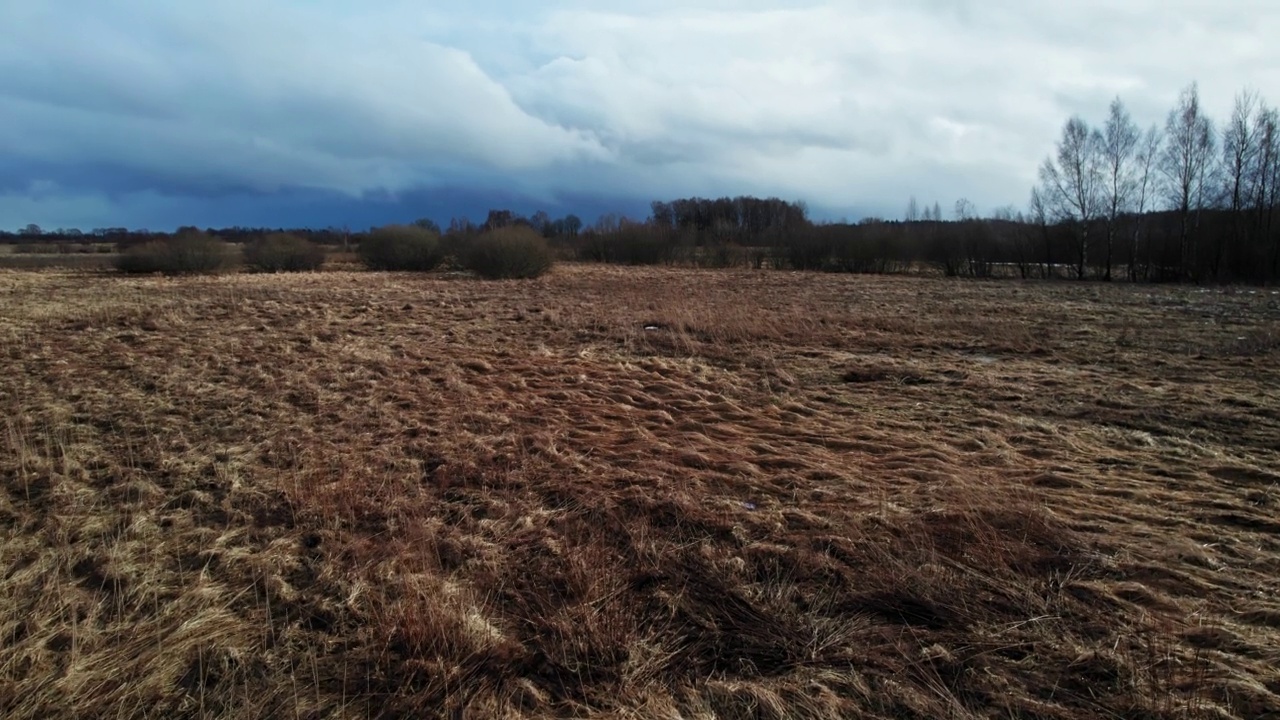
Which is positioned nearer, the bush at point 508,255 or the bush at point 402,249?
the bush at point 508,255

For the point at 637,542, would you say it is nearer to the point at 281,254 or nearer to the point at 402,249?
the point at 402,249

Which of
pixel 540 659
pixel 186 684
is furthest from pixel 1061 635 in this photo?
pixel 186 684

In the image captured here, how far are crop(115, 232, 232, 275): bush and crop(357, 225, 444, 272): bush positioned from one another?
925 cm

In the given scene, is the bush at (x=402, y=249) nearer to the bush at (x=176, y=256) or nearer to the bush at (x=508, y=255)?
the bush at (x=508, y=255)

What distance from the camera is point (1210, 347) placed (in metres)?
11.0

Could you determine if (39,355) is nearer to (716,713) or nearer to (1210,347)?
(716,713)

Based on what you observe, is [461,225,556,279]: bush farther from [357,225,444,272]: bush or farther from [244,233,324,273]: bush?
[244,233,324,273]: bush

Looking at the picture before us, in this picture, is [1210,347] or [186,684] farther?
Result: [1210,347]

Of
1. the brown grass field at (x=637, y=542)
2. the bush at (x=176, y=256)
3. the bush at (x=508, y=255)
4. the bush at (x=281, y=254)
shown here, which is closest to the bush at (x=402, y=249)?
the bush at (x=281, y=254)

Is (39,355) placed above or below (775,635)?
above

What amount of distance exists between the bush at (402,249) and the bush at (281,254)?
352cm

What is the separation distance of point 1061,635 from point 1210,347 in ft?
36.9

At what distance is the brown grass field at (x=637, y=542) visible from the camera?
285 cm

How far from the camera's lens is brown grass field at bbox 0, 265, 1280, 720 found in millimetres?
2852
